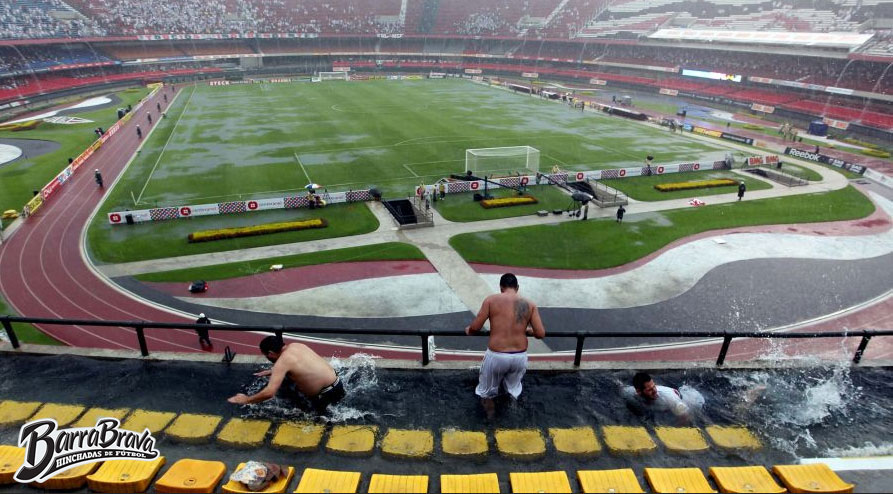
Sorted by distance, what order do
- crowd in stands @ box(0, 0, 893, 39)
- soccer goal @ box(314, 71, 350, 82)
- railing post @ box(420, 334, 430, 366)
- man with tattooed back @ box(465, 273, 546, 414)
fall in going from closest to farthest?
man with tattooed back @ box(465, 273, 546, 414) → railing post @ box(420, 334, 430, 366) → crowd in stands @ box(0, 0, 893, 39) → soccer goal @ box(314, 71, 350, 82)

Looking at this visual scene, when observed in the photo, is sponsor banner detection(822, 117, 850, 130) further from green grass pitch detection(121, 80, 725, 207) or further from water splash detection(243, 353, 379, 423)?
water splash detection(243, 353, 379, 423)

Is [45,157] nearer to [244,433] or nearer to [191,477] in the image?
[244,433]

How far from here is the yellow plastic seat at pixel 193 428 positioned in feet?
23.4

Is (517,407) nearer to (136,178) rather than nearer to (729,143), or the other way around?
(136,178)

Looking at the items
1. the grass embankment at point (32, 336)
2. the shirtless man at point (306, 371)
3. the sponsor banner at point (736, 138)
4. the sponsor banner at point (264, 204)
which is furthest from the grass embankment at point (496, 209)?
the sponsor banner at point (736, 138)

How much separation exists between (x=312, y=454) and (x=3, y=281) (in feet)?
77.1

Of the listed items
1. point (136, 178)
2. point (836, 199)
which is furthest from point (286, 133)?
point (836, 199)

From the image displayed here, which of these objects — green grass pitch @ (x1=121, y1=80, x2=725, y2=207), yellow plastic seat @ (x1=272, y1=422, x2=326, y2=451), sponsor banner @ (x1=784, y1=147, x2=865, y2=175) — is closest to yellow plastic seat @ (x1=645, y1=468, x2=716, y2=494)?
yellow plastic seat @ (x1=272, y1=422, x2=326, y2=451)

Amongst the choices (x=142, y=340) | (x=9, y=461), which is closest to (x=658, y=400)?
(x=142, y=340)

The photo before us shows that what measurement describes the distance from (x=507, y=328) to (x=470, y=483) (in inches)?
92.6

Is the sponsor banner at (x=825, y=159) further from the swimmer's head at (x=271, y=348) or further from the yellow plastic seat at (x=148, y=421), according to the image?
the yellow plastic seat at (x=148, y=421)

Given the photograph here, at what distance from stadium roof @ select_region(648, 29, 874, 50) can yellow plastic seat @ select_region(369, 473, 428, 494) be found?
78.4 meters

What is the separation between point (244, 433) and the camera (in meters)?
7.25

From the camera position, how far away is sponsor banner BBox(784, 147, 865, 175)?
40469mm
